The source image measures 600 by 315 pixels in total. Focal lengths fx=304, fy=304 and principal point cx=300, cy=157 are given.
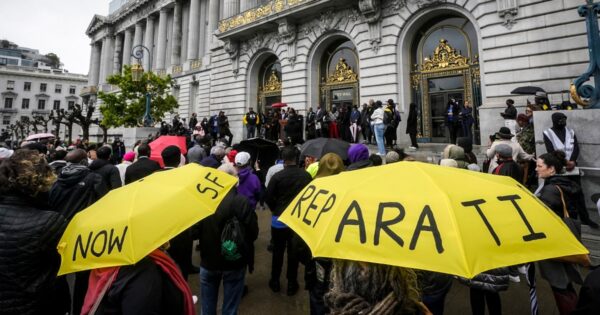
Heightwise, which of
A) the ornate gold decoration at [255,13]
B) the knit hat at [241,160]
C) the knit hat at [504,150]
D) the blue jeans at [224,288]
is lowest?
the blue jeans at [224,288]

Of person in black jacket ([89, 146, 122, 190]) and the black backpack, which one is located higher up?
person in black jacket ([89, 146, 122, 190])

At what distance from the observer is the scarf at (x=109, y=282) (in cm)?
184

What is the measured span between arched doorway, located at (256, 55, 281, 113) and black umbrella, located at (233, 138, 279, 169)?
1403 centimetres

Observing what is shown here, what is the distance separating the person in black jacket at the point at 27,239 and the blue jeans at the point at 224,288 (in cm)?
139

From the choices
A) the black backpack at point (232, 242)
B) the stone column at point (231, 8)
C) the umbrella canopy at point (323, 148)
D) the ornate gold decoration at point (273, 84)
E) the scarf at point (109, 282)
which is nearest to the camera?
the scarf at point (109, 282)

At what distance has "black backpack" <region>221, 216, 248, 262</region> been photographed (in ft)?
10.5

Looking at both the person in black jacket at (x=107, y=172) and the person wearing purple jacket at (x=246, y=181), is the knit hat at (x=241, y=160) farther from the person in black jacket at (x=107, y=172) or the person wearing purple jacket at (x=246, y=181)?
the person in black jacket at (x=107, y=172)

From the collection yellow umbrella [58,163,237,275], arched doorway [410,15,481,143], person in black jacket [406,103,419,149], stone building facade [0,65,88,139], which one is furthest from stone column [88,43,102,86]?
yellow umbrella [58,163,237,275]

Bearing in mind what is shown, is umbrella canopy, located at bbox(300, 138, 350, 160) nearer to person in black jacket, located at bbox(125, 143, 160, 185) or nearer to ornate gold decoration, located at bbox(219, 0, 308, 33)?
person in black jacket, located at bbox(125, 143, 160, 185)

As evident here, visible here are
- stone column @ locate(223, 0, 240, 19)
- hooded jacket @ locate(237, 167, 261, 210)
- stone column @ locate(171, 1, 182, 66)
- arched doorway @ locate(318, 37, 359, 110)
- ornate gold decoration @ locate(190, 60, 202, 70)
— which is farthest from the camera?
stone column @ locate(171, 1, 182, 66)

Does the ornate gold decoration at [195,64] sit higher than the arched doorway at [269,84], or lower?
higher

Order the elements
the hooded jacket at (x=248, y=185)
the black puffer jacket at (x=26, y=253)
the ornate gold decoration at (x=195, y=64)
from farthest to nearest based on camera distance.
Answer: the ornate gold decoration at (x=195, y=64), the hooded jacket at (x=248, y=185), the black puffer jacket at (x=26, y=253)

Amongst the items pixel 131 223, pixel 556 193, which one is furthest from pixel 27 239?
pixel 556 193

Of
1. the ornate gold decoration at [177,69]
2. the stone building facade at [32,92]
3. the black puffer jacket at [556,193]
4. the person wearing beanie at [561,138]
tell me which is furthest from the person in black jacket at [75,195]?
the stone building facade at [32,92]
